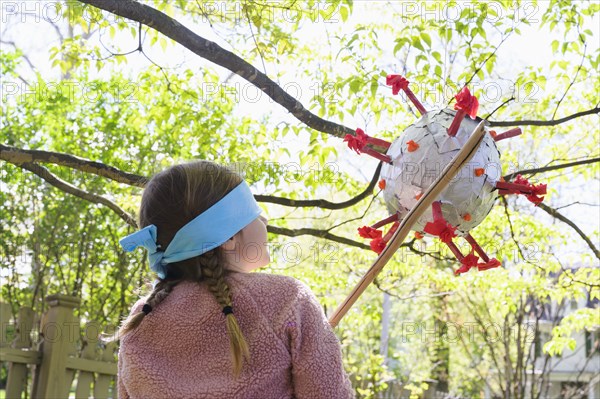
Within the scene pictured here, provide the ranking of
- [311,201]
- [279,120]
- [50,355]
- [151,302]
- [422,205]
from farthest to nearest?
[279,120] → [50,355] → [311,201] → [151,302] → [422,205]

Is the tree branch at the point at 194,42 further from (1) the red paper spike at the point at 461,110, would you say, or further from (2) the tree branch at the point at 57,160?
(1) the red paper spike at the point at 461,110

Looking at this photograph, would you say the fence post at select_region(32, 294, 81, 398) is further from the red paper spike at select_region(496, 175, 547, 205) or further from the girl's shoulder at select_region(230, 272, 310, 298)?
the red paper spike at select_region(496, 175, 547, 205)

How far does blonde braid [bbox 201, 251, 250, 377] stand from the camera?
1.30 meters

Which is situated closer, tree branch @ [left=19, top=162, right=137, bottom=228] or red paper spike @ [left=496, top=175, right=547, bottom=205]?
red paper spike @ [left=496, top=175, right=547, bottom=205]

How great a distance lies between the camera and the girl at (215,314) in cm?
132

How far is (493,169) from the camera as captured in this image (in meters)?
1.62

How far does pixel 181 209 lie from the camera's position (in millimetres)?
1451

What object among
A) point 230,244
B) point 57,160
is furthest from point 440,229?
point 57,160

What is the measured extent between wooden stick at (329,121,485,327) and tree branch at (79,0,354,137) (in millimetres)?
1476

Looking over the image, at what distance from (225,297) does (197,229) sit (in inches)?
6.2

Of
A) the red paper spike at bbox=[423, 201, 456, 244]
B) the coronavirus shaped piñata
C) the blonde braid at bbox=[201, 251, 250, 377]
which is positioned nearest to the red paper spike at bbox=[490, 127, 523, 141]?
the coronavirus shaped piñata

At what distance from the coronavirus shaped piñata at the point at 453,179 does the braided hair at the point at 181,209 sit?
382 millimetres

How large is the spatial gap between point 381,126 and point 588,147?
1921 millimetres

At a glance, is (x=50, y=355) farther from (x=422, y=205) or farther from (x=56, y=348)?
(x=422, y=205)
